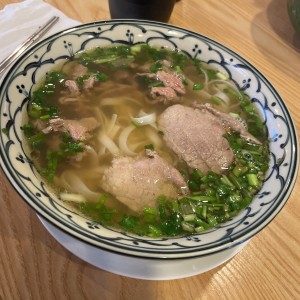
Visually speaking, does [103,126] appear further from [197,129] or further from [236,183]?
[236,183]

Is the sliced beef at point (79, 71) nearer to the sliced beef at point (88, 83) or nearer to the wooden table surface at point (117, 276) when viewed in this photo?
the sliced beef at point (88, 83)

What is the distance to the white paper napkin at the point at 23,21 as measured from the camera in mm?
1759

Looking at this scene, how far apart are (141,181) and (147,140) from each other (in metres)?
0.27

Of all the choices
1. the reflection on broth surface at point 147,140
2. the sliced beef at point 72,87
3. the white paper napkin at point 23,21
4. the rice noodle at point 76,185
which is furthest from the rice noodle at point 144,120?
the white paper napkin at point 23,21

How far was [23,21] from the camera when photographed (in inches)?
73.7

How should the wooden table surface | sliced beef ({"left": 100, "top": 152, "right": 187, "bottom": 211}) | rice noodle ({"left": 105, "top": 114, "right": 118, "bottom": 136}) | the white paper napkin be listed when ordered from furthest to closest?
the white paper napkin
rice noodle ({"left": 105, "top": 114, "right": 118, "bottom": 136})
sliced beef ({"left": 100, "top": 152, "right": 187, "bottom": 211})
the wooden table surface

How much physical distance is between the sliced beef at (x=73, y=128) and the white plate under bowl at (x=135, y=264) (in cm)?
37

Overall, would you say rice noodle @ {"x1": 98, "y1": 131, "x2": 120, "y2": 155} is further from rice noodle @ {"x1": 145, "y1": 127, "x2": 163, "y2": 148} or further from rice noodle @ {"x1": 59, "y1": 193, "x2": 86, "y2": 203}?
rice noodle @ {"x1": 59, "y1": 193, "x2": 86, "y2": 203}

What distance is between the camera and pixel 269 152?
1374mm

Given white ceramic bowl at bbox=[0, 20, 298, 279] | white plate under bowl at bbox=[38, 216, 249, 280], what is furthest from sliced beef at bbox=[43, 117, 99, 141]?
white plate under bowl at bbox=[38, 216, 249, 280]

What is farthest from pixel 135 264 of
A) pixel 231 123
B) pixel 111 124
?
pixel 231 123

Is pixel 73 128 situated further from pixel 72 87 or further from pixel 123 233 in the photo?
pixel 123 233

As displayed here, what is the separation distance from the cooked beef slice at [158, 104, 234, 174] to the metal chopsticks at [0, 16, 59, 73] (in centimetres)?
73

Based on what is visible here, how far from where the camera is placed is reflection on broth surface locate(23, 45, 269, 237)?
3.91 feet
